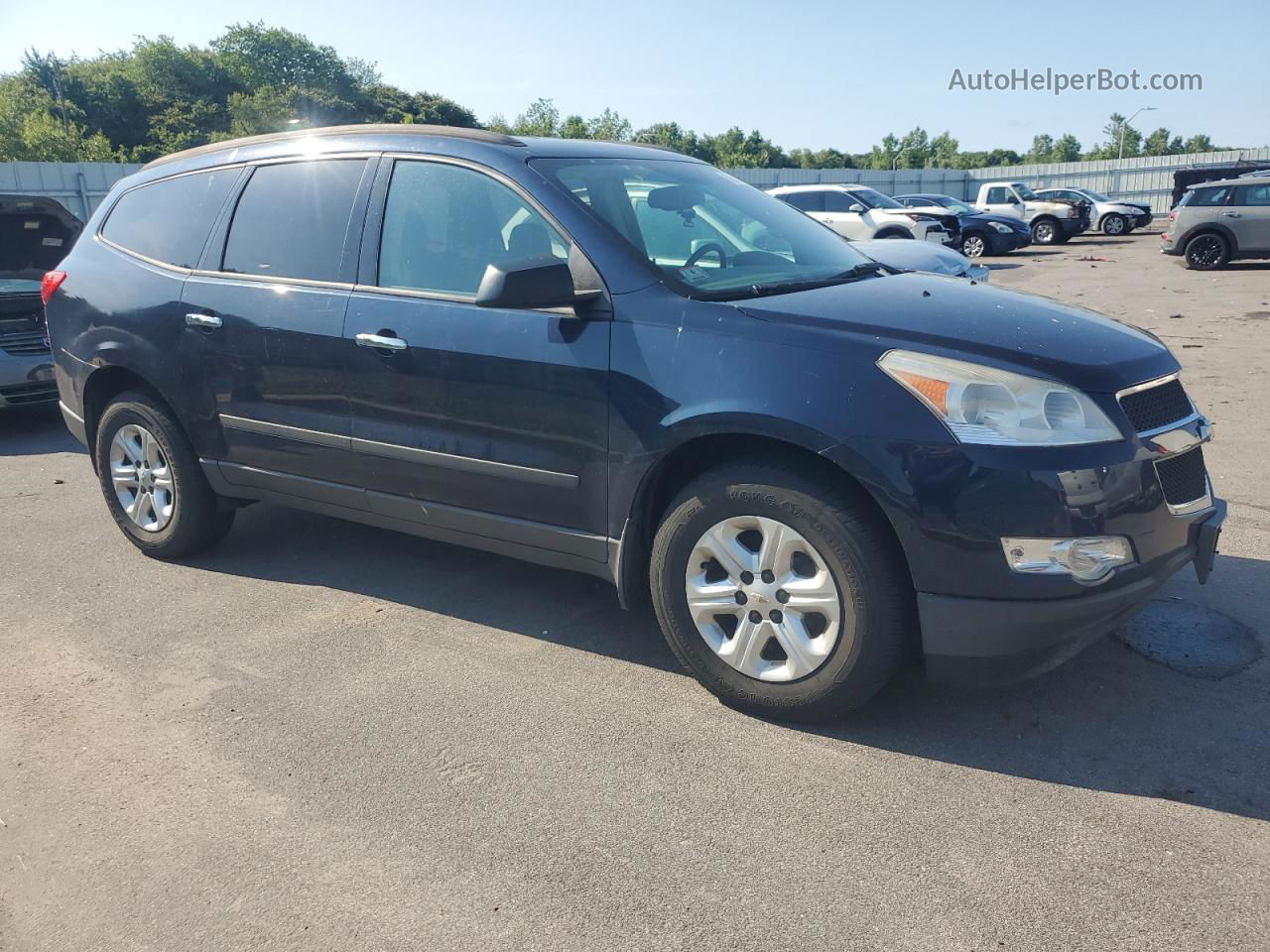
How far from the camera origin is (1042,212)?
29375 mm

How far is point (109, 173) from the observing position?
67.7 feet

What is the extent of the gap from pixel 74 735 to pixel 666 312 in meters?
2.42

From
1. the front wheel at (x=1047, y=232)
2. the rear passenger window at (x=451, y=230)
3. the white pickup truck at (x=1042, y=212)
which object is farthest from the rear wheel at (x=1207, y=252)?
the rear passenger window at (x=451, y=230)

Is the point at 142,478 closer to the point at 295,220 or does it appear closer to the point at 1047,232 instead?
the point at 295,220

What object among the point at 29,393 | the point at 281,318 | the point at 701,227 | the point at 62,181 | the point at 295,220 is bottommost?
the point at 29,393

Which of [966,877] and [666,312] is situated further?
[666,312]

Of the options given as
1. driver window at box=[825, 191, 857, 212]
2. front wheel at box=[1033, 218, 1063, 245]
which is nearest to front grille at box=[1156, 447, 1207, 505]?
driver window at box=[825, 191, 857, 212]

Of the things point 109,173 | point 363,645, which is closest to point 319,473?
point 363,645

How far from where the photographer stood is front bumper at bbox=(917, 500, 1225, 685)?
9.62ft

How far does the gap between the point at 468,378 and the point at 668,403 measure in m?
0.82

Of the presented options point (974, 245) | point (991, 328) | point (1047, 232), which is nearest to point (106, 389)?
point (991, 328)

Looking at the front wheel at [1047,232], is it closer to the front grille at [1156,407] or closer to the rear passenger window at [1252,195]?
the rear passenger window at [1252,195]

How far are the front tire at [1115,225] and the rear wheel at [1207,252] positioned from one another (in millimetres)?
14049

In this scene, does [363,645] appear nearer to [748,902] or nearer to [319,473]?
[319,473]
